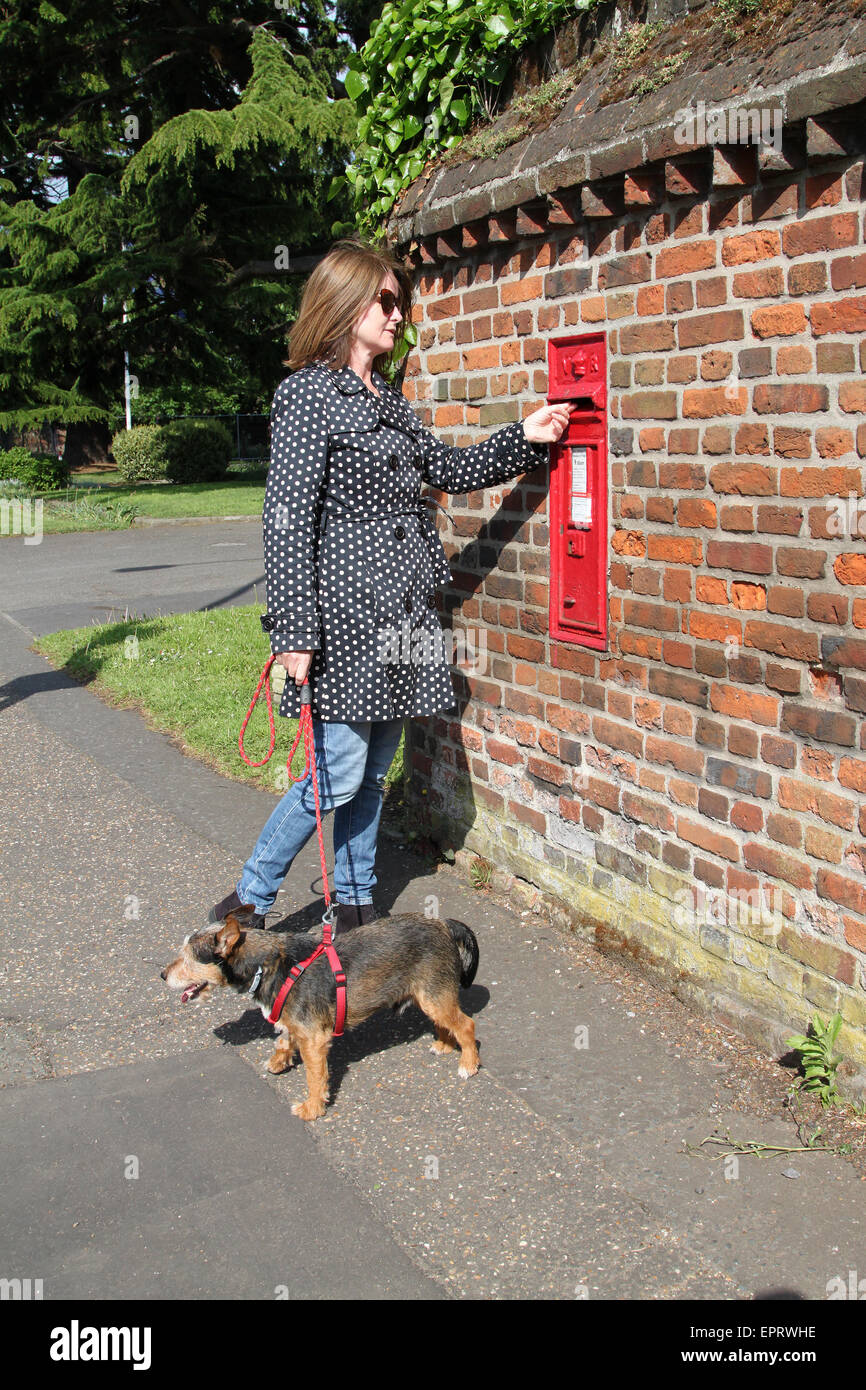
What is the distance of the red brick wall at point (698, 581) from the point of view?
3117mm

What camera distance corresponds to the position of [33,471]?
27.3 m

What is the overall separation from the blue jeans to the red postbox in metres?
0.72

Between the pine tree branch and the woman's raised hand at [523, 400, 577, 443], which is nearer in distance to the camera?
the woman's raised hand at [523, 400, 577, 443]

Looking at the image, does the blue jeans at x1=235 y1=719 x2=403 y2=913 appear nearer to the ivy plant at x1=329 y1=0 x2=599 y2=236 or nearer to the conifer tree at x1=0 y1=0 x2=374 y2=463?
the ivy plant at x1=329 y1=0 x2=599 y2=236

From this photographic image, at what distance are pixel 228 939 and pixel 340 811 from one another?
92 cm

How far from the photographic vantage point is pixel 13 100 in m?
25.9

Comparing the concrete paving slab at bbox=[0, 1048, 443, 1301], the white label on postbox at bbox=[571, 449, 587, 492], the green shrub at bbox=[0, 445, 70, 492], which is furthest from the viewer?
the green shrub at bbox=[0, 445, 70, 492]

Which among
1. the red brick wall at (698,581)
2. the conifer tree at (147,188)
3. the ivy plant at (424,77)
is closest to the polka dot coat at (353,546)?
the red brick wall at (698,581)

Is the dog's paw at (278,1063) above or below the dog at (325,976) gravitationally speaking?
below

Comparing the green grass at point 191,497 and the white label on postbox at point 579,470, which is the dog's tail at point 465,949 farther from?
the green grass at point 191,497

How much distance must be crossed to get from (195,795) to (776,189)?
4.29 metres

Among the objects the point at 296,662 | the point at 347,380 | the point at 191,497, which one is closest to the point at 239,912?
the point at 296,662

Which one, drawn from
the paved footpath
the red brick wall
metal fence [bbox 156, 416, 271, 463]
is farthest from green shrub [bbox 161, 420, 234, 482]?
the red brick wall

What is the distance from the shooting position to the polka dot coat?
3750 mm
